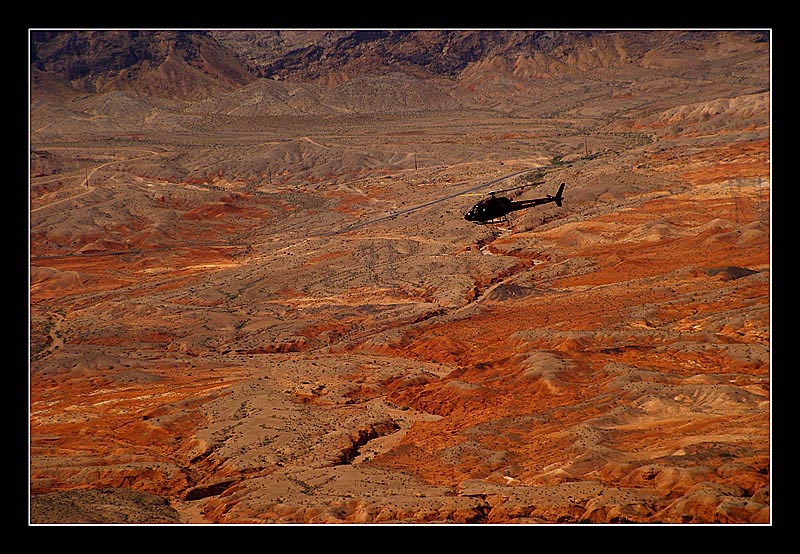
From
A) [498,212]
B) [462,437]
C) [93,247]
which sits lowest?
[93,247]

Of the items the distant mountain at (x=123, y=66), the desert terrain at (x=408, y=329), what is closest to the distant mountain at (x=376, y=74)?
the distant mountain at (x=123, y=66)

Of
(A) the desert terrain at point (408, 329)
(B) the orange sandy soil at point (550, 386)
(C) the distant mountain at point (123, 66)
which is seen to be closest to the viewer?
(A) the desert terrain at point (408, 329)

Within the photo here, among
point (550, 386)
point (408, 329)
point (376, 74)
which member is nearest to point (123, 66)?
point (376, 74)

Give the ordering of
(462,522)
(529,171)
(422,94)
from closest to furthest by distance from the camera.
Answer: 1. (462,522)
2. (529,171)
3. (422,94)

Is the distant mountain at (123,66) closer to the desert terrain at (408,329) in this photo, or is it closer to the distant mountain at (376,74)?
the distant mountain at (376,74)

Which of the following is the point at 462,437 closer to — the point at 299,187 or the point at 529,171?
the point at 529,171

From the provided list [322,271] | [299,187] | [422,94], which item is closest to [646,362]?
[322,271]

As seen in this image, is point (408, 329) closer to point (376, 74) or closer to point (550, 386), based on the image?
point (550, 386)

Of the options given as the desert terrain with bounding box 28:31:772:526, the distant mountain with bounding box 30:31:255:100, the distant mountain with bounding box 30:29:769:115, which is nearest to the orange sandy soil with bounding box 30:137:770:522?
the desert terrain with bounding box 28:31:772:526
